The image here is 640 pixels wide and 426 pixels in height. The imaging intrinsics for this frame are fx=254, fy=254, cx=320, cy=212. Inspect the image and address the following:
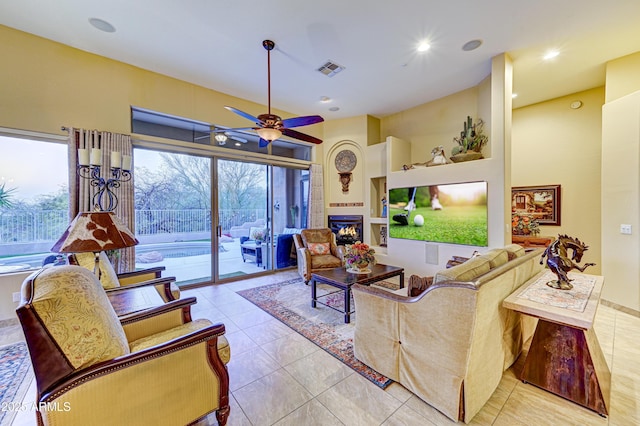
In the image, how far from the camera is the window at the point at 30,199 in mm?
3154

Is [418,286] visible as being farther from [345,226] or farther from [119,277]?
[345,226]

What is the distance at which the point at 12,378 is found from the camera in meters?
2.15

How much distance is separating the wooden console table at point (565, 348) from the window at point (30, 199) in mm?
5224

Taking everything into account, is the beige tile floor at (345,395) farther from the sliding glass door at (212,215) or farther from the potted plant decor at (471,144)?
the potted plant decor at (471,144)

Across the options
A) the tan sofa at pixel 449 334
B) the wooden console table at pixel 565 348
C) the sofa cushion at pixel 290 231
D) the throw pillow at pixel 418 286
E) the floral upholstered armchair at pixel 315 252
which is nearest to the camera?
the tan sofa at pixel 449 334

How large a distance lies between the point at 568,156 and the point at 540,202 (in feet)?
2.98

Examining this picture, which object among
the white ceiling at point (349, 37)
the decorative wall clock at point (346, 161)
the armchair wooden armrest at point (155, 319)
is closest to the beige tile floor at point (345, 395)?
the armchair wooden armrest at point (155, 319)

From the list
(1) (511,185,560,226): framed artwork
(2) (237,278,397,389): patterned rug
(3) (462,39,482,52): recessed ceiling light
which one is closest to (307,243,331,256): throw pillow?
(2) (237,278,397,389): patterned rug

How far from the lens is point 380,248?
5.72 meters

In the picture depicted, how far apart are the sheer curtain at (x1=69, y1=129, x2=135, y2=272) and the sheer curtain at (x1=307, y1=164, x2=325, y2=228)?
3332mm

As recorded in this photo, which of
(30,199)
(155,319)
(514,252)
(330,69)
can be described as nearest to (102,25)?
(30,199)

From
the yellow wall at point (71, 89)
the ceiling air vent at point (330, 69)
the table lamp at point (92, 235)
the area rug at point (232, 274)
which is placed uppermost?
the ceiling air vent at point (330, 69)

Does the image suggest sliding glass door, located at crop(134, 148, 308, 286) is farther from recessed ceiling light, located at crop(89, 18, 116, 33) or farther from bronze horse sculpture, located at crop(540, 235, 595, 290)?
bronze horse sculpture, located at crop(540, 235, 595, 290)

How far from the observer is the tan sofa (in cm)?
158
